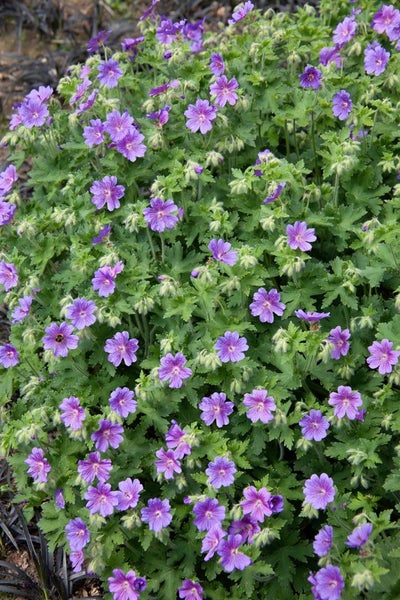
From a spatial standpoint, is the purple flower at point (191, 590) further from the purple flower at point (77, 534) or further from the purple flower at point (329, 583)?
the purple flower at point (329, 583)

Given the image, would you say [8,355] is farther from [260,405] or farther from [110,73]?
[110,73]

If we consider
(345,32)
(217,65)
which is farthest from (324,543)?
(345,32)

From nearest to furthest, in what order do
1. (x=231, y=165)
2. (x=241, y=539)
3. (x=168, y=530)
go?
(x=241, y=539)
(x=168, y=530)
(x=231, y=165)

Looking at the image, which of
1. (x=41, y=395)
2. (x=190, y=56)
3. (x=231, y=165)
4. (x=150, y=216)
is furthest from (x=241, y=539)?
(x=190, y=56)

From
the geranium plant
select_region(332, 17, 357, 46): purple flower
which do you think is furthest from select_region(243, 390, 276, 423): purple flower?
select_region(332, 17, 357, 46): purple flower

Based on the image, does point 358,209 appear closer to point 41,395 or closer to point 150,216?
point 150,216

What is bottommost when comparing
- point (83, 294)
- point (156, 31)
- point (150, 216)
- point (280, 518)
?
point (280, 518)

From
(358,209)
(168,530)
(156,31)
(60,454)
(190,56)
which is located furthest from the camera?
(190,56)
